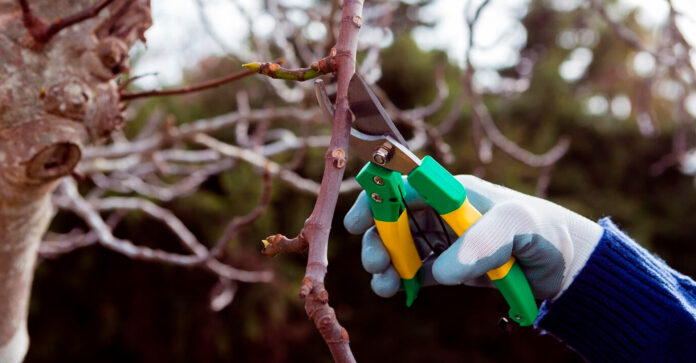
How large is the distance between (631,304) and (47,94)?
1132 millimetres

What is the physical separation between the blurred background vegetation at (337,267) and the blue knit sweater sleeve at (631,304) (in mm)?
3486

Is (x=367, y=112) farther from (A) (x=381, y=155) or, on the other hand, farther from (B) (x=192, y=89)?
(B) (x=192, y=89)

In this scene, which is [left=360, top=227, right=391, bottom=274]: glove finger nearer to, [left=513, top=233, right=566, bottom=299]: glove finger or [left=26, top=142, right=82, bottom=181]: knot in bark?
[left=513, top=233, right=566, bottom=299]: glove finger

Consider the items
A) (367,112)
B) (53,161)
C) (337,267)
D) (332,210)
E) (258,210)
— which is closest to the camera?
(332,210)

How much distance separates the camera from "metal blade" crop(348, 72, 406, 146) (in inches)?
32.6

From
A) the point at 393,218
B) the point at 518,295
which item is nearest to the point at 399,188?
the point at 393,218

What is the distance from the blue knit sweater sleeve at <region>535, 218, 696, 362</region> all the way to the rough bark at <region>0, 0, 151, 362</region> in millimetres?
984

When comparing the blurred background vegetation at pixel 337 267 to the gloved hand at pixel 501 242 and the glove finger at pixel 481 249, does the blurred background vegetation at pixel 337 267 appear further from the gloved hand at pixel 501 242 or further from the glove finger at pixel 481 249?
the glove finger at pixel 481 249

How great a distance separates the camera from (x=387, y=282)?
1042mm

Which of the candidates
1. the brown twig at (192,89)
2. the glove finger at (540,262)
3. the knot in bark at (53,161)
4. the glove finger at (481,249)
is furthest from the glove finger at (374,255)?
the knot in bark at (53,161)

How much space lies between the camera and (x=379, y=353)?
506 cm

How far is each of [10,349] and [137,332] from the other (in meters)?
3.76

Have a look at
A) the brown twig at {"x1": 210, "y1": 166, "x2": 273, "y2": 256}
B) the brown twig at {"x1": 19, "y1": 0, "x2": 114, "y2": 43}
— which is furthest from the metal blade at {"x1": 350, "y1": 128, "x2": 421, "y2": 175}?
the brown twig at {"x1": 210, "y1": 166, "x2": 273, "y2": 256}

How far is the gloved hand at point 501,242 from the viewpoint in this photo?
2.93 feet
